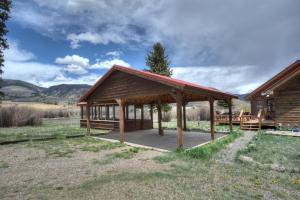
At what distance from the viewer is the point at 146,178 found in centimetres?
555

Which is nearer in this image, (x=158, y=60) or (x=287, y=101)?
(x=287, y=101)

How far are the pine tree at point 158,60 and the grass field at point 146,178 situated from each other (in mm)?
24247

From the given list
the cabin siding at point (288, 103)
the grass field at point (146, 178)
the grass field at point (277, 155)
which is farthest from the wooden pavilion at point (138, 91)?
the cabin siding at point (288, 103)

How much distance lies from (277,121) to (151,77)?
12.4m

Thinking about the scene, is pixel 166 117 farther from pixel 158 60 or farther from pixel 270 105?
pixel 270 105

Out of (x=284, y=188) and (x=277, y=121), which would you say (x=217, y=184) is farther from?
(x=277, y=121)

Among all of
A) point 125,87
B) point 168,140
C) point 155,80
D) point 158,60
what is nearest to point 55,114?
point 158,60

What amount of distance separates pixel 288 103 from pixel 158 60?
61.6 ft

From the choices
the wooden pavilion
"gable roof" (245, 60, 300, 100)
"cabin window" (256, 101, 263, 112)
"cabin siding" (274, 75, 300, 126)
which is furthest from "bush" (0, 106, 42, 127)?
"cabin siding" (274, 75, 300, 126)

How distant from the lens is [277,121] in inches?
666

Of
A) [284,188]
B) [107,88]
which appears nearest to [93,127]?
[107,88]

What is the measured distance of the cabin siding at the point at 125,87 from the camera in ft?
33.0

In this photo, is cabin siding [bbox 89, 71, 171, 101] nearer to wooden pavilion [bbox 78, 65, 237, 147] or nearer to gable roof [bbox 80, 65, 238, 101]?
wooden pavilion [bbox 78, 65, 237, 147]

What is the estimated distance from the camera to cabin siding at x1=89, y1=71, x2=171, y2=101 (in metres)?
10.0
